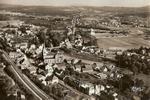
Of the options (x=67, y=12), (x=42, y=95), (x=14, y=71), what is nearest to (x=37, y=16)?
(x=67, y=12)

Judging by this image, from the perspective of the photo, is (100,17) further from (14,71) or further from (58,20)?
(14,71)

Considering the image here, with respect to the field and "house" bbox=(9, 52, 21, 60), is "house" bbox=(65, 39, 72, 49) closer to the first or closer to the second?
the field

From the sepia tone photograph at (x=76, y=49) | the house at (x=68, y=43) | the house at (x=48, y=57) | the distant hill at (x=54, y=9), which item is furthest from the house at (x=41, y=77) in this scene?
the distant hill at (x=54, y=9)

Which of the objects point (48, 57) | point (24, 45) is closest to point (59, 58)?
point (48, 57)

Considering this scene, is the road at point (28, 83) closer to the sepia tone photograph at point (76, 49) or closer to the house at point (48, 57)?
the sepia tone photograph at point (76, 49)

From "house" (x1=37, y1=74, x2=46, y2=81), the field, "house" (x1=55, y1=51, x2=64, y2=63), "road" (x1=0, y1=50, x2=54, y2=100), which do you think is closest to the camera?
"road" (x1=0, y1=50, x2=54, y2=100)

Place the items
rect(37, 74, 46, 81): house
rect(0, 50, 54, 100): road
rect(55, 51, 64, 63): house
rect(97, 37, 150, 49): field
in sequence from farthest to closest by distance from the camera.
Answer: rect(97, 37, 150, 49): field < rect(55, 51, 64, 63): house < rect(37, 74, 46, 81): house < rect(0, 50, 54, 100): road

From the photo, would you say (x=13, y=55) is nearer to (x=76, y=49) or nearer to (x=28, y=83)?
(x=28, y=83)

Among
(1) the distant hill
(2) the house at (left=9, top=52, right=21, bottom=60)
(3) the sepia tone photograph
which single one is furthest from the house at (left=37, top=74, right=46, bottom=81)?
(1) the distant hill

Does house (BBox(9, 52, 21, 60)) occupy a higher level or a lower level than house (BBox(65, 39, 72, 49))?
lower
